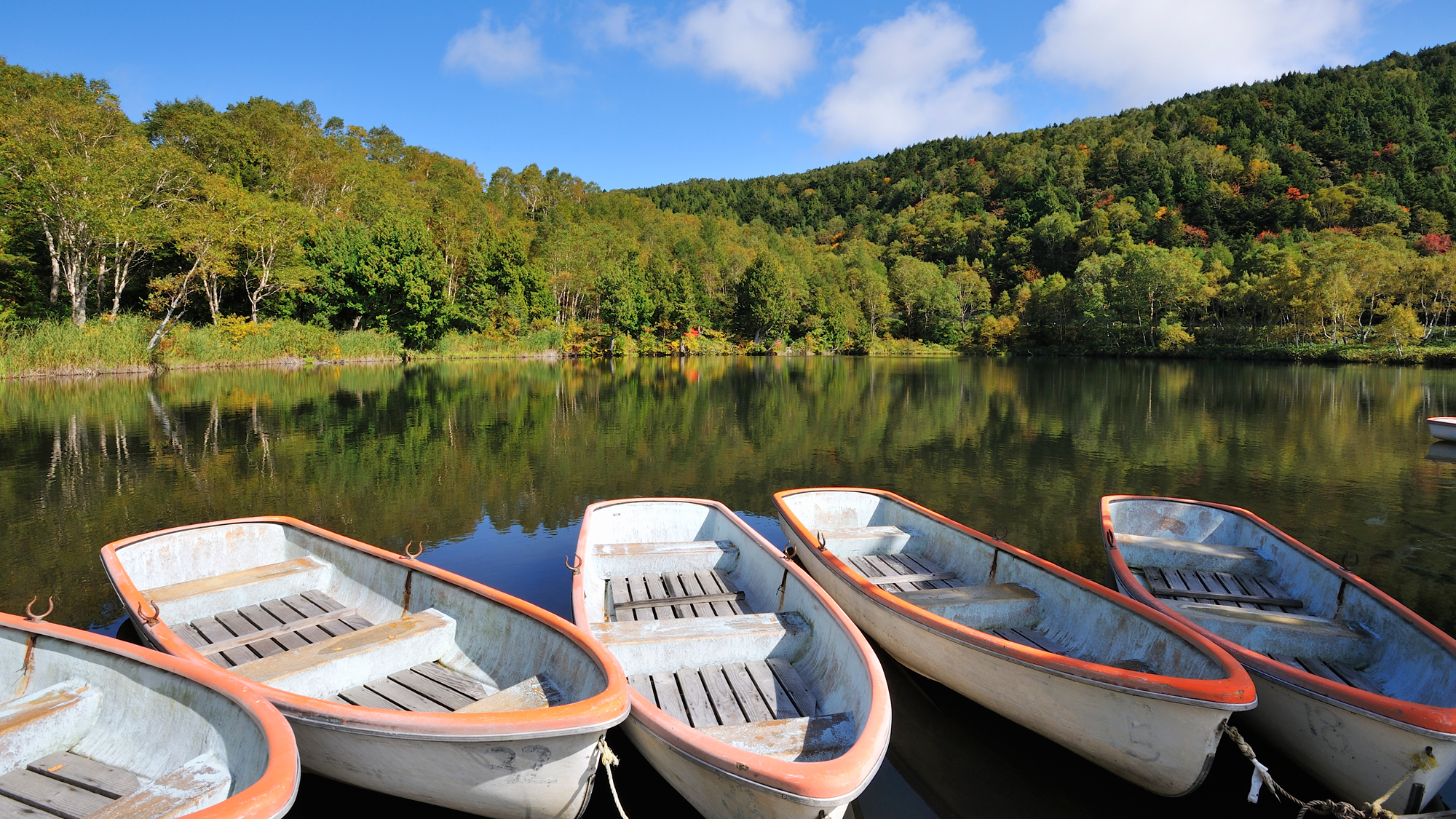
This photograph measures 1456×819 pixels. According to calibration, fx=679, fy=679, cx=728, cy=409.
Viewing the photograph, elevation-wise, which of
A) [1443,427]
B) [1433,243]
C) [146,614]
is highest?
[1433,243]

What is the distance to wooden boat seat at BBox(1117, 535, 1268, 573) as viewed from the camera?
6.82 metres

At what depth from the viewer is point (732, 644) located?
4.61m

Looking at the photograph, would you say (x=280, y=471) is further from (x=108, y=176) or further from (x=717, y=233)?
(x=717, y=233)

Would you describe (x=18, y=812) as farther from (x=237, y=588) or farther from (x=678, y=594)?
(x=678, y=594)

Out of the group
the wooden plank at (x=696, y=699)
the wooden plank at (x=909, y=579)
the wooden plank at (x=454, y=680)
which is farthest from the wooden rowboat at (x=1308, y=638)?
the wooden plank at (x=454, y=680)

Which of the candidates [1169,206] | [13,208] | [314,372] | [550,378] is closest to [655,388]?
[550,378]

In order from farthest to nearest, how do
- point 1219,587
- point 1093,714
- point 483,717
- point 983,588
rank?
1. point 1219,587
2. point 983,588
3. point 1093,714
4. point 483,717

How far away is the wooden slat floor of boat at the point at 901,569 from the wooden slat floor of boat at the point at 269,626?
449 centimetres

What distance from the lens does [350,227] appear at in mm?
45219

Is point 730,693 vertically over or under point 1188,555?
over

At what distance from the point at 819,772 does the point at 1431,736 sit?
9.78ft

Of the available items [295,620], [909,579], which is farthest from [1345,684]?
[295,620]

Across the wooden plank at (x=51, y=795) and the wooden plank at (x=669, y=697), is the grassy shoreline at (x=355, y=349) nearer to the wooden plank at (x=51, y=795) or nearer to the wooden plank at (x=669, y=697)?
the wooden plank at (x=51, y=795)

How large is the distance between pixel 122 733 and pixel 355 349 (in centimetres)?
4389
